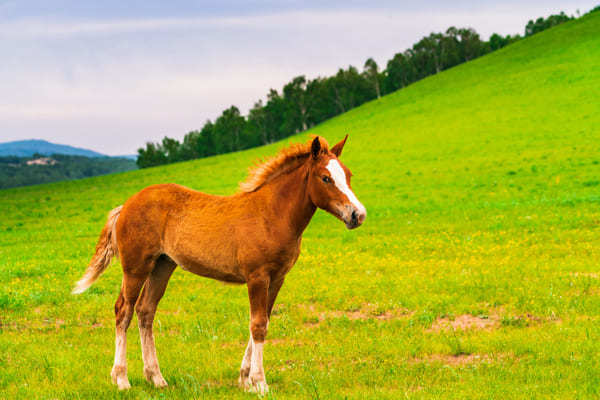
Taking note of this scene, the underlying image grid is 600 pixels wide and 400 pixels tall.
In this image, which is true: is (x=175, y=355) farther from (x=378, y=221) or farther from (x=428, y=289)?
(x=378, y=221)

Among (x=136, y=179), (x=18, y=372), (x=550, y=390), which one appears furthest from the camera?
(x=136, y=179)

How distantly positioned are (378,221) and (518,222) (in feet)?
20.0

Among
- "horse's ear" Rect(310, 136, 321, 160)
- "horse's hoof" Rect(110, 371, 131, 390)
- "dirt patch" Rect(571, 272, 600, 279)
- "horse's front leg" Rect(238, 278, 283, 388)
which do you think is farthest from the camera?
"dirt patch" Rect(571, 272, 600, 279)

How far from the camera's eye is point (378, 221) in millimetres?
23828

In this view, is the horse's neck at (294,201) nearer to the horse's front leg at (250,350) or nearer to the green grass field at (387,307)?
the horse's front leg at (250,350)

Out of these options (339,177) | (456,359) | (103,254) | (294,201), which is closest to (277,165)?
(294,201)

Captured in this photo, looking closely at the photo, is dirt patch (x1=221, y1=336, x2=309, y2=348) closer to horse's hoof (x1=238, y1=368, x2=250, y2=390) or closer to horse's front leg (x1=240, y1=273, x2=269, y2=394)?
horse's hoof (x1=238, y1=368, x2=250, y2=390)

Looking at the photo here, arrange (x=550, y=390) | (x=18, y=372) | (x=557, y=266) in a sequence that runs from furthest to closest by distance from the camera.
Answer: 1. (x=557, y=266)
2. (x=18, y=372)
3. (x=550, y=390)

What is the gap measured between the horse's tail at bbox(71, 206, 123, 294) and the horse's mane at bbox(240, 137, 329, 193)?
2142 mm

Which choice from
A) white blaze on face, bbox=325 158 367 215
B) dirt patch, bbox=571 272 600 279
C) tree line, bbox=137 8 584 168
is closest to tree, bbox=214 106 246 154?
tree line, bbox=137 8 584 168

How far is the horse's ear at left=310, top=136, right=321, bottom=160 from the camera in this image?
265 inches

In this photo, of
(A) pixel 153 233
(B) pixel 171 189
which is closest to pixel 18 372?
(A) pixel 153 233

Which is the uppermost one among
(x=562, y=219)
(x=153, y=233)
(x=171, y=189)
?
(x=171, y=189)

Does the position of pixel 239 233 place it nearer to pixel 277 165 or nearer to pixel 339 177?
pixel 277 165
